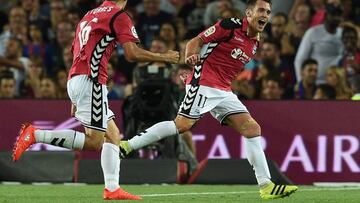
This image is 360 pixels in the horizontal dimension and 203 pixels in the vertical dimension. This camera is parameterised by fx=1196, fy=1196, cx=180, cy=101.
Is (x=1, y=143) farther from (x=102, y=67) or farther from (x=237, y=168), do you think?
(x=102, y=67)

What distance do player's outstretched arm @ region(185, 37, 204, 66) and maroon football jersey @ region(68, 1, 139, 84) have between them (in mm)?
986

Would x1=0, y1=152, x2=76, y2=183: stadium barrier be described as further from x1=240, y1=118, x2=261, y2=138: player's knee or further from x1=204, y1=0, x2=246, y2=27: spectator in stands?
x1=204, y1=0, x2=246, y2=27: spectator in stands

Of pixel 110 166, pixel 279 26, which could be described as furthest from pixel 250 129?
pixel 279 26

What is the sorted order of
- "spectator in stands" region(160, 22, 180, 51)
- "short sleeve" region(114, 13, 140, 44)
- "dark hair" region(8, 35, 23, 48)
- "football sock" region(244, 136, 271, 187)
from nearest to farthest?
1. "short sleeve" region(114, 13, 140, 44)
2. "football sock" region(244, 136, 271, 187)
3. "spectator in stands" region(160, 22, 180, 51)
4. "dark hair" region(8, 35, 23, 48)

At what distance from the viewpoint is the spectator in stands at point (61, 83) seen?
1772 centimetres

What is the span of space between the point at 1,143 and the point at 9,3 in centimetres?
558

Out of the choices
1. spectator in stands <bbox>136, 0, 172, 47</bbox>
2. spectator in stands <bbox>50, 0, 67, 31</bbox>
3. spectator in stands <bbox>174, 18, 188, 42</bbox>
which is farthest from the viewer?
spectator in stands <bbox>50, 0, 67, 31</bbox>

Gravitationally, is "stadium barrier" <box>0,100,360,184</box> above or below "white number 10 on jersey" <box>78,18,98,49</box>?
below

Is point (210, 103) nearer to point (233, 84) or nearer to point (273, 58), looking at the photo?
point (233, 84)

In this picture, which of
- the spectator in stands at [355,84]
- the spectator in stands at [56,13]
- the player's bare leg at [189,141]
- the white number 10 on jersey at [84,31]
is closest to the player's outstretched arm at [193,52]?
the white number 10 on jersey at [84,31]

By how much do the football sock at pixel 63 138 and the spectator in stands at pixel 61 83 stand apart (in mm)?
6124

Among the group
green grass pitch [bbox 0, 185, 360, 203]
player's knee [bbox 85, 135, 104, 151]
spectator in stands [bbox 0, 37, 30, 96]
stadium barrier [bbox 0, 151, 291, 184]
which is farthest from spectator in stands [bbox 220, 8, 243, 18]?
player's knee [bbox 85, 135, 104, 151]

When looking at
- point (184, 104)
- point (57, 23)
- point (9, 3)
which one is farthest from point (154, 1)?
point (184, 104)

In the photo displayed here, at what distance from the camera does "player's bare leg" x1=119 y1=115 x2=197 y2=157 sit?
41.0 ft
